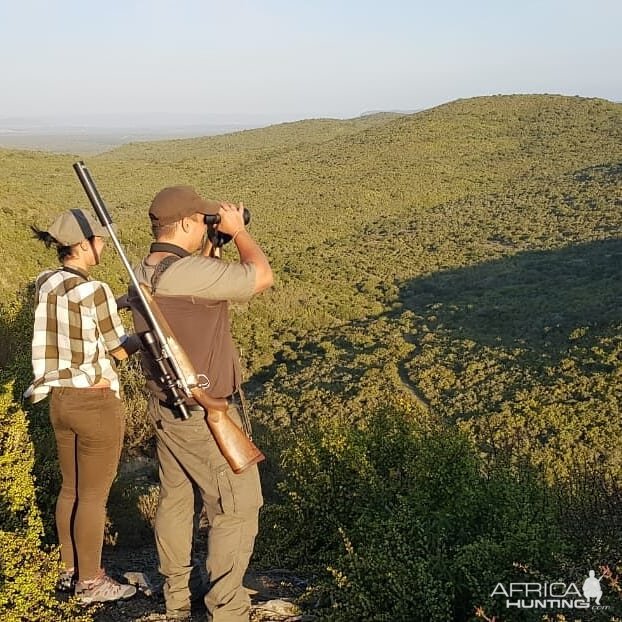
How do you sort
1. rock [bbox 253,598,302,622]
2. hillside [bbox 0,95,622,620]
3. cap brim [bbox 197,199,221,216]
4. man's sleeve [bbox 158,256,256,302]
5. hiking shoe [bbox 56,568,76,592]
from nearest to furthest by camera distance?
man's sleeve [bbox 158,256,256,302], cap brim [bbox 197,199,221,216], rock [bbox 253,598,302,622], hiking shoe [bbox 56,568,76,592], hillside [bbox 0,95,622,620]

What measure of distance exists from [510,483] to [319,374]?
36.9 feet

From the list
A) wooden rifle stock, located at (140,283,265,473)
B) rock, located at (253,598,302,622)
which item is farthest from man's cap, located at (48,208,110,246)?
rock, located at (253,598,302,622)

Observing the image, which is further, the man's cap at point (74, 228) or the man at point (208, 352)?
the man's cap at point (74, 228)

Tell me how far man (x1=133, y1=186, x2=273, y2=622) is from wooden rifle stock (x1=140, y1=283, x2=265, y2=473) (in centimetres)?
3

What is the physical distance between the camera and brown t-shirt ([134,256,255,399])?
251cm

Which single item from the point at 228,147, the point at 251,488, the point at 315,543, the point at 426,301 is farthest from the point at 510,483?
the point at 228,147

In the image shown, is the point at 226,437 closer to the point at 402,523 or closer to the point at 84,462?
the point at 84,462

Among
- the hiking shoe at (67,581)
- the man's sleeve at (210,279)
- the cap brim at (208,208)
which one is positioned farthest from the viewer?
the hiking shoe at (67,581)

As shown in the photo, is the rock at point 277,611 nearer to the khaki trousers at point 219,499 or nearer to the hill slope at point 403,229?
the khaki trousers at point 219,499

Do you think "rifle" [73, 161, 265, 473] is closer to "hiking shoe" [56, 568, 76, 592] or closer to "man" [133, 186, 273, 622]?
"man" [133, 186, 273, 622]

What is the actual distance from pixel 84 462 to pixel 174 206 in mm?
1290

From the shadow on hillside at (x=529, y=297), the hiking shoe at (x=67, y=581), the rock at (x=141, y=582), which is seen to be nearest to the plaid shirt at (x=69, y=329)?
the hiking shoe at (x=67, y=581)

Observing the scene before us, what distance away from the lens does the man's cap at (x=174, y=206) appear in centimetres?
256

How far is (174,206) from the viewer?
2564 mm
